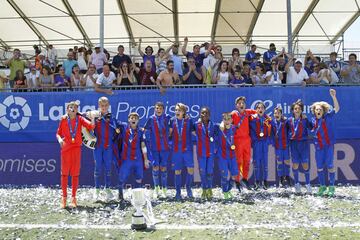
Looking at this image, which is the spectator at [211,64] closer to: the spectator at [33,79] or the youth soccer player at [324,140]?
the youth soccer player at [324,140]

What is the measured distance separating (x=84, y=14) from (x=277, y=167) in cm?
1176

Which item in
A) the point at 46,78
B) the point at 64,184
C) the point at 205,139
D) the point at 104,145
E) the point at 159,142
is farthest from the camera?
the point at 46,78

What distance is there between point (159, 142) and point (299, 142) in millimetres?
3210

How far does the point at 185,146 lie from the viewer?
9617 mm

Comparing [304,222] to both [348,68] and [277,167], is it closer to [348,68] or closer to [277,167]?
[277,167]

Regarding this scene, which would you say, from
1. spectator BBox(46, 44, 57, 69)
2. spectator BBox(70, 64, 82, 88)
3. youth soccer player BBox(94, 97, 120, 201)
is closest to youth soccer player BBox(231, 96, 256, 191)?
youth soccer player BBox(94, 97, 120, 201)

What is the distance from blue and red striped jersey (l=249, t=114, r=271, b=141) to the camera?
10602 mm

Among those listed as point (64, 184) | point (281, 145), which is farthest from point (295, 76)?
point (64, 184)

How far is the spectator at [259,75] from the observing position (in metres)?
12.7

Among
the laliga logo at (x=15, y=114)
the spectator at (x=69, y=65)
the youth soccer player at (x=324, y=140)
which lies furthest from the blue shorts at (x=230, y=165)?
the spectator at (x=69, y=65)

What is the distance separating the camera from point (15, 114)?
12.0 m

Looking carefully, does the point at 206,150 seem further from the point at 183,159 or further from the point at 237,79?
the point at 237,79

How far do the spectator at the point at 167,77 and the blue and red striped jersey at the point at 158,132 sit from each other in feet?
6.73

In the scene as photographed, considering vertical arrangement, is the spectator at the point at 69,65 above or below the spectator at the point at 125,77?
above
